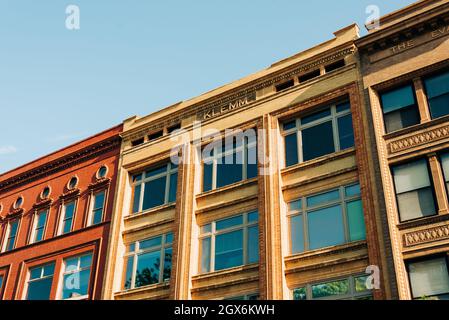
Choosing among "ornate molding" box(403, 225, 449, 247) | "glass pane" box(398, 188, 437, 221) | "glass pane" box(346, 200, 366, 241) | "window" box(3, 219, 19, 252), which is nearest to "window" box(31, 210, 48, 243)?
"window" box(3, 219, 19, 252)

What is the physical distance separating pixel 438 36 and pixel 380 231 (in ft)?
27.0

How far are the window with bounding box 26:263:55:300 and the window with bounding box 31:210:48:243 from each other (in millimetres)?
1923

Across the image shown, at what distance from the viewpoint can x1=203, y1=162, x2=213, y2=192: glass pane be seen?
25.5 m

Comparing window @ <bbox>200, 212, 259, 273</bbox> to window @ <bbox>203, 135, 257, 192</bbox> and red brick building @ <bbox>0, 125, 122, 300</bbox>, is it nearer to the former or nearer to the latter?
window @ <bbox>203, 135, 257, 192</bbox>

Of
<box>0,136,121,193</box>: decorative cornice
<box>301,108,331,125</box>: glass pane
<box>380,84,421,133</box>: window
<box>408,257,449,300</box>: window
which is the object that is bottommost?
<box>408,257,449,300</box>: window

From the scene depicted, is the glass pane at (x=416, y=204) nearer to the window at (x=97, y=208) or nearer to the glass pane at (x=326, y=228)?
the glass pane at (x=326, y=228)

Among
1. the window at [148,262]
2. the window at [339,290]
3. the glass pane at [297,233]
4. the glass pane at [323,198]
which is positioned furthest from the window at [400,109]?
the window at [148,262]

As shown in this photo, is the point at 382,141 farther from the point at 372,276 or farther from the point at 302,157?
the point at 372,276

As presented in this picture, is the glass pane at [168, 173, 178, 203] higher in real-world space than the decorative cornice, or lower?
lower

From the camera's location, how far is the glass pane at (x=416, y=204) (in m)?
18.6

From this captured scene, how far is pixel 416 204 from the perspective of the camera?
18938 millimetres

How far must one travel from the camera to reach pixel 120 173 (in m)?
28.9

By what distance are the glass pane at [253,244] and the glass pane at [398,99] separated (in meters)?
7.35

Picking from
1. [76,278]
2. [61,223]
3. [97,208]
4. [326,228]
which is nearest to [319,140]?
[326,228]
